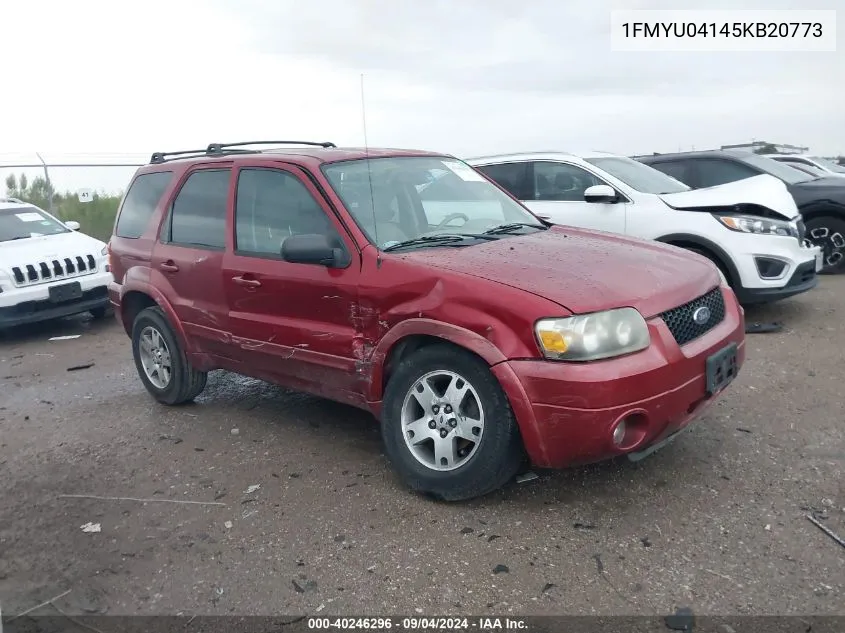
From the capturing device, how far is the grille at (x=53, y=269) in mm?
7945

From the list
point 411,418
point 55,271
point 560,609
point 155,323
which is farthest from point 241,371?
point 55,271

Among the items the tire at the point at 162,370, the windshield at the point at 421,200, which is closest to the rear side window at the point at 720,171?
the windshield at the point at 421,200

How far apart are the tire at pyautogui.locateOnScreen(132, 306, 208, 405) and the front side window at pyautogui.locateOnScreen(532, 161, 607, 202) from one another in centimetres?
414

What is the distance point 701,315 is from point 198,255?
10.0ft

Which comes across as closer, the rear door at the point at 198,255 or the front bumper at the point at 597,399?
the front bumper at the point at 597,399

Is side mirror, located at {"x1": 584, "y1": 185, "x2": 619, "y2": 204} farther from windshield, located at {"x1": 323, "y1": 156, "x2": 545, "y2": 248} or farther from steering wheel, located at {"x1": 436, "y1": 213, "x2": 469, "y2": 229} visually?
steering wheel, located at {"x1": 436, "y1": 213, "x2": 469, "y2": 229}

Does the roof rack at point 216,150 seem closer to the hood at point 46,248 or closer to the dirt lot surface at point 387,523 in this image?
the dirt lot surface at point 387,523

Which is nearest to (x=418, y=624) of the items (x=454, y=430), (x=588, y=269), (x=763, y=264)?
(x=454, y=430)

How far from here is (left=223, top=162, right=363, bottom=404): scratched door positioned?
3904mm

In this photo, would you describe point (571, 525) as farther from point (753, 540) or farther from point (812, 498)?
point (812, 498)

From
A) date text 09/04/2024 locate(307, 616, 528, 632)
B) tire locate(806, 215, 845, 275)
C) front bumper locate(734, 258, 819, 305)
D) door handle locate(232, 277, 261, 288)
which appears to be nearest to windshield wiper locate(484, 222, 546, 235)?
door handle locate(232, 277, 261, 288)

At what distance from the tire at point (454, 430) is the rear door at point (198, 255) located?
153 cm

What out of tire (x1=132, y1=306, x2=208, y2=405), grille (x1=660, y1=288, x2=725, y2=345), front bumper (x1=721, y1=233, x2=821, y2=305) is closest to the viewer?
grille (x1=660, y1=288, x2=725, y2=345)

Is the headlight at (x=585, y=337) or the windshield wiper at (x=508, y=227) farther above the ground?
the windshield wiper at (x=508, y=227)
